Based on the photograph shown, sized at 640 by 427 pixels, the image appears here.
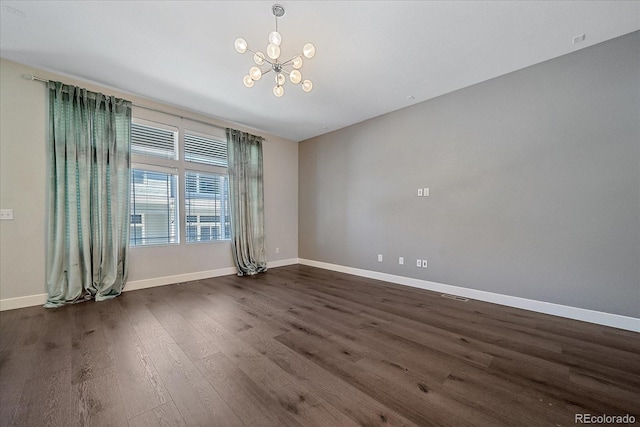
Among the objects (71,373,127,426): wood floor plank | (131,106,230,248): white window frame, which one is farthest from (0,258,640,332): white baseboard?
(71,373,127,426): wood floor plank

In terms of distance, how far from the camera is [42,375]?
5.46 feet

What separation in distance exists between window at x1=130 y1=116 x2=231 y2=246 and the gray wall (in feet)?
9.34

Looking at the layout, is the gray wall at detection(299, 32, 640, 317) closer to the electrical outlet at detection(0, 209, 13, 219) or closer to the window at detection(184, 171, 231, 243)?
the window at detection(184, 171, 231, 243)

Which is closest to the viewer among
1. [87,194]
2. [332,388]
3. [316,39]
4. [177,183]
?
[332,388]

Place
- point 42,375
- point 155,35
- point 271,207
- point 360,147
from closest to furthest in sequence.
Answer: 1. point 42,375
2. point 155,35
3. point 360,147
4. point 271,207

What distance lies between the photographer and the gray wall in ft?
8.07

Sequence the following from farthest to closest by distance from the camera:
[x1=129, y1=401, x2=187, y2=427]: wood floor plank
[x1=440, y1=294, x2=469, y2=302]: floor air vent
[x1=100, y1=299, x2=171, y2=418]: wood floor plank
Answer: [x1=440, y1=294, x2=469, y2=302]: floor air vent < [x1=100, y1=299, x2=171, y2=418]: wood floor plank < [x1=129, y1=401, x2=187, y2=427]: wood floor plank

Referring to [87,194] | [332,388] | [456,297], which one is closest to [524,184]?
[456,297]

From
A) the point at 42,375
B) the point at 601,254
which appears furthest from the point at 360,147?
the point at 42,375

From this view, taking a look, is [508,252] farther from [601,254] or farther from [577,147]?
[577,147]

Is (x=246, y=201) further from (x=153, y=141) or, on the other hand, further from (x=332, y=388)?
(x=332, y=388)

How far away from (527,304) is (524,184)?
1467 millimetres

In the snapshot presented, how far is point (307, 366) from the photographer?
5.85ft

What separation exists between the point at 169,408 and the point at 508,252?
3.75 meters
